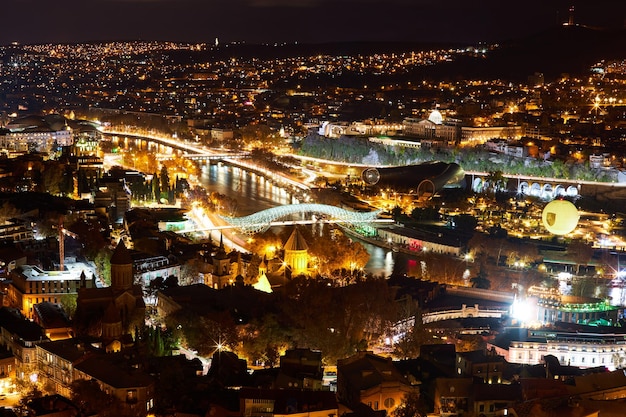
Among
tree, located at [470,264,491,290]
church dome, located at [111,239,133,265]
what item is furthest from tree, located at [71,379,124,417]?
tree, located at [470,264,491,290]

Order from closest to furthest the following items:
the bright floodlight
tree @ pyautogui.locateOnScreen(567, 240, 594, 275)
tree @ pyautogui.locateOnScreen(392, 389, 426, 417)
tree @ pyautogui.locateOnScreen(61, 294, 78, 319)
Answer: tree @ pyautogui.locateOnScreen(392, 389, 426, 417)
tree @ pyautogui.locateOnScreen(61, 294, 78, 319)
tree @ pyautogui.locateOnScreen(567, 240, 594, 275)
the bright floodlight

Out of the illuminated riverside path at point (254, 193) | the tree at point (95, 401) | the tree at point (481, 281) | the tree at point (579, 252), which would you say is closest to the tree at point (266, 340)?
the tree at point (95, 401)

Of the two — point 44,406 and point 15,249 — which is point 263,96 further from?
point 44,406

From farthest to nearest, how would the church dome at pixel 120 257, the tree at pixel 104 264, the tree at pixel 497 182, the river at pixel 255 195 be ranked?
the tree at pixel 497 182, the river at pixel 255 195, the tree at pixel 104 264, the church dome at pixel 120 257

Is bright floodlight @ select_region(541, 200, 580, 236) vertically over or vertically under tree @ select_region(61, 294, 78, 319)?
over

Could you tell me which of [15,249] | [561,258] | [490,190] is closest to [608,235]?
[561,258]

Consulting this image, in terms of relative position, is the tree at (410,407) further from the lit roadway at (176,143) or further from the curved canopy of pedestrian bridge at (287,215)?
the lit roadway at (176,143)

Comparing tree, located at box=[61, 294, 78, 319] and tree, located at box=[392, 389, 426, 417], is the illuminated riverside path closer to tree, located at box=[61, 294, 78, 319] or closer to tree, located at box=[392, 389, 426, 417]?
tree, located at box=[61, 294, 78, 319]
